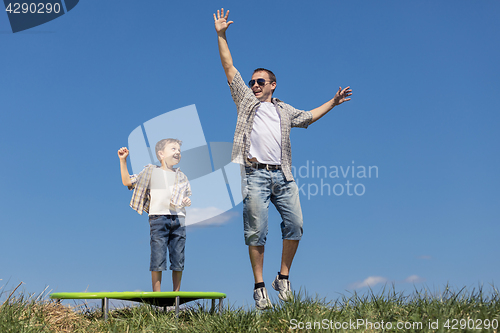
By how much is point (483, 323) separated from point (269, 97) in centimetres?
358

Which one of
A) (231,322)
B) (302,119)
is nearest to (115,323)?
(231,322)

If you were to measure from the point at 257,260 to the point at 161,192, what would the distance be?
5.70 feet

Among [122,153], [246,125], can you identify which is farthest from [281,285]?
[122,153]

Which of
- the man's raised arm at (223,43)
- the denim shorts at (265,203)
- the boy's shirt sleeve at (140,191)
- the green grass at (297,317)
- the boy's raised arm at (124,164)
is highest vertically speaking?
the man's raised arm at (223,43)

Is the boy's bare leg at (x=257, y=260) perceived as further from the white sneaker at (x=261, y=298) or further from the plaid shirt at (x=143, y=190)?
the plaid shirt at (x=143, y=190)

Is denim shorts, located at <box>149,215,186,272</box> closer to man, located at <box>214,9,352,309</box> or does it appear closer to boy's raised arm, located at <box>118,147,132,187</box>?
boy's raised arm, located at <box>118,147,132,187</box>

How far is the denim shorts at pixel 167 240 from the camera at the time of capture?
19.3 feet

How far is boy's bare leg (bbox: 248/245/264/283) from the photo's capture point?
5258mm

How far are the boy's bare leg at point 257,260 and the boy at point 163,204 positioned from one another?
1225 mm

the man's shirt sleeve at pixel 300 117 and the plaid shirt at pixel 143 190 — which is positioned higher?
the man's shirt sleeve at pixel 300 117

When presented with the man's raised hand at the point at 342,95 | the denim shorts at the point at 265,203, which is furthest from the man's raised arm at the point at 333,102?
the denim shorts at the point at 265,203

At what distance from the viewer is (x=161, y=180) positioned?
6.19m

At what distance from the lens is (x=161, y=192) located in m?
6.09

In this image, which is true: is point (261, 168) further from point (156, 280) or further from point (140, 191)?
point (156, 280)
